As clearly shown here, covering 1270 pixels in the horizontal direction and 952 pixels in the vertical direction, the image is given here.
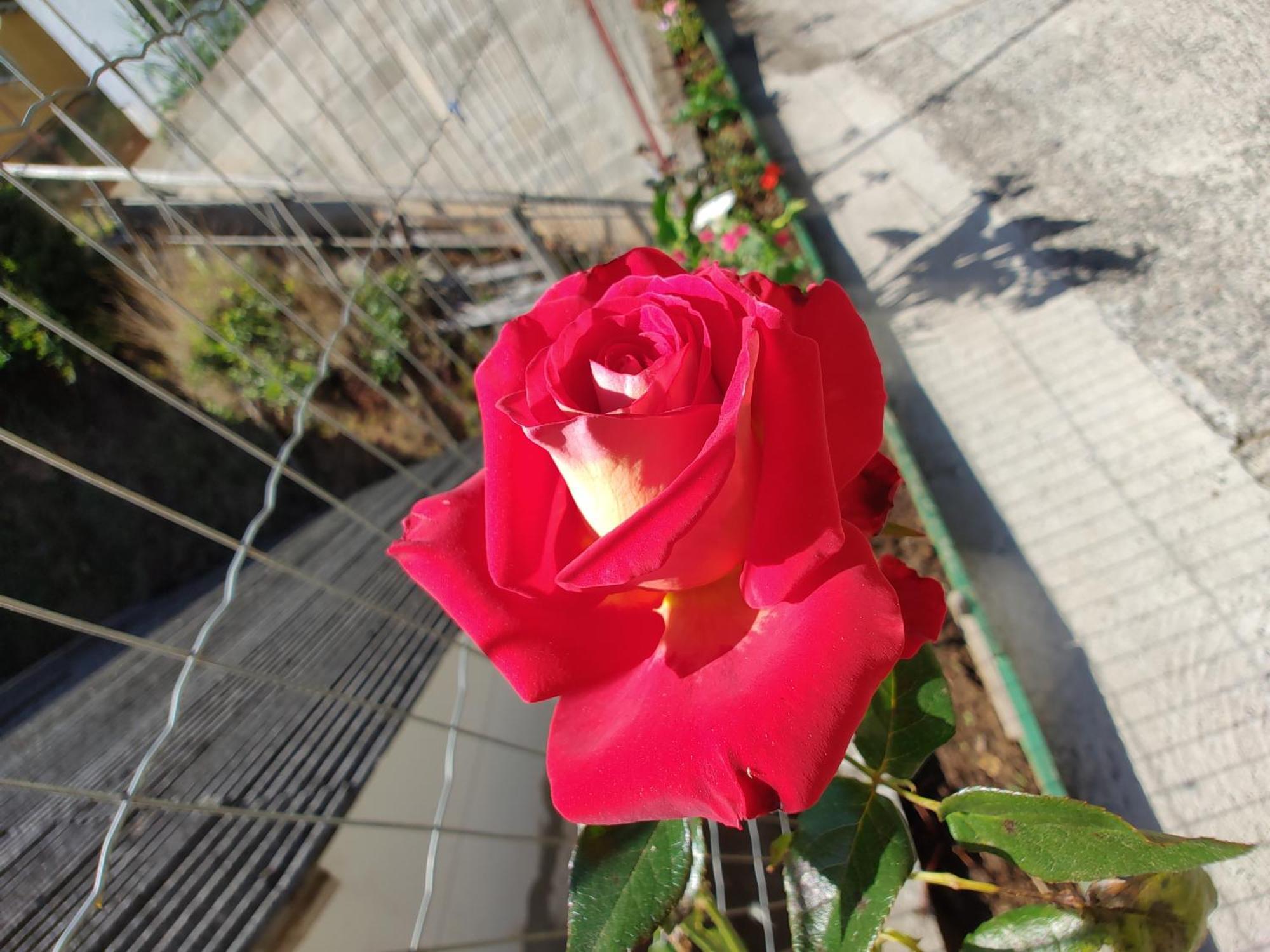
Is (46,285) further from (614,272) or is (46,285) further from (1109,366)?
(1109,366)

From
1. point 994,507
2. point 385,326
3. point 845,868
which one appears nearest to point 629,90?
point 994,507

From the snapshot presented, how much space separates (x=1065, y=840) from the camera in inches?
14.7

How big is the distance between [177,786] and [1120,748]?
4.43 feet

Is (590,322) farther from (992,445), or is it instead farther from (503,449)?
(992,445)

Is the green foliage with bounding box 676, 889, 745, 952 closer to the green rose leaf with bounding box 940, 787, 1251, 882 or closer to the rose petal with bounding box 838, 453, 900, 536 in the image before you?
the green rose leaf with bounding box 940, 787, 1251, 882

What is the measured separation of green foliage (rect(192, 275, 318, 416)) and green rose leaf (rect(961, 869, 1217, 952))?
211 inches

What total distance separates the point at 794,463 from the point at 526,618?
0.56 feet

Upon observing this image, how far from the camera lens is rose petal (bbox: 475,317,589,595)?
36 cm

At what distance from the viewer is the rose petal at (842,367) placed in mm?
369

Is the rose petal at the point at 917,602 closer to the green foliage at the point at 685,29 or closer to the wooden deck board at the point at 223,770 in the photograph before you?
the wooden deck board at the point at 223,770

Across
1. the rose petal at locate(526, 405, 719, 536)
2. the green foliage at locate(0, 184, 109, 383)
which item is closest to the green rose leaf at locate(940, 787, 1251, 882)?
the rose petal at locate(526, 405, 719, 536)

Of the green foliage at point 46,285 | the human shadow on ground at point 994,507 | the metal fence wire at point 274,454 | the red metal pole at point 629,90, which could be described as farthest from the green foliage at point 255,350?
the human shadow on ground at point 994,507

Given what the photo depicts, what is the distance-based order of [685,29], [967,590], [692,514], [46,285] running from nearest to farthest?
[692,514], [967,590], [685,29], [46,285]

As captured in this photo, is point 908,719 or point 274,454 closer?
point 908,719
